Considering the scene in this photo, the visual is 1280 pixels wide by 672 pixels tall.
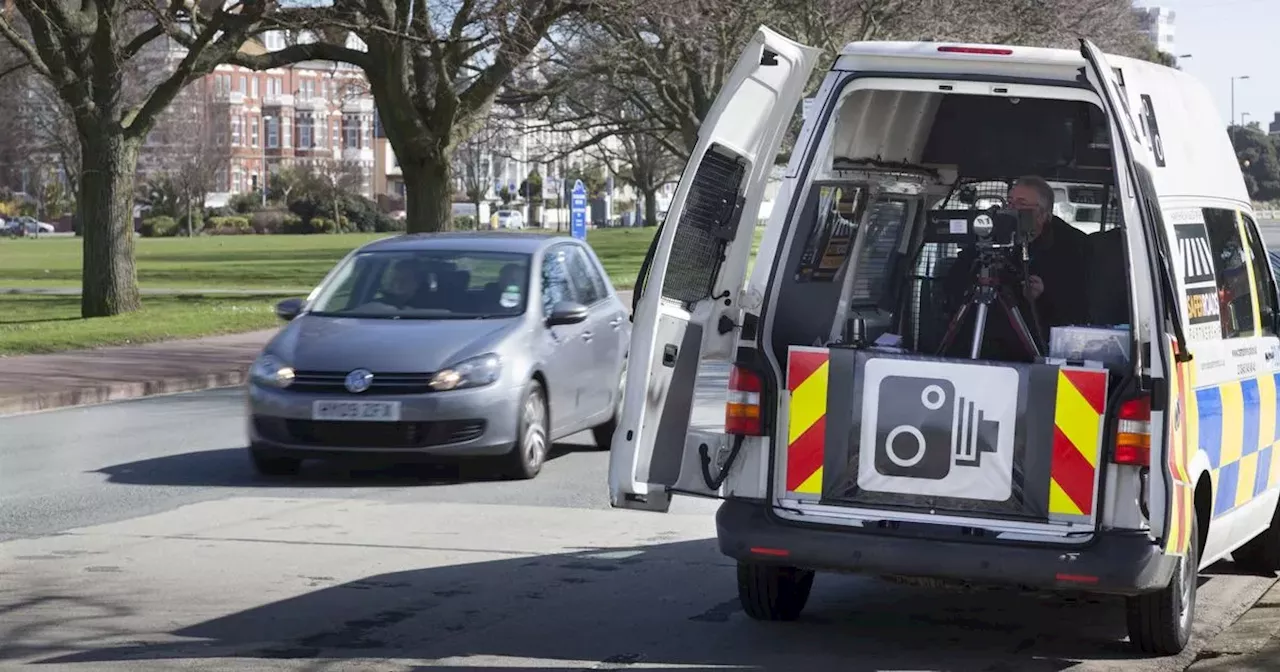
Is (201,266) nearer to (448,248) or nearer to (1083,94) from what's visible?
(448,248)

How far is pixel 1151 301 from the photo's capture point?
6.49m

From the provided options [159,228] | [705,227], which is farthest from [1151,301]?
[159,228]

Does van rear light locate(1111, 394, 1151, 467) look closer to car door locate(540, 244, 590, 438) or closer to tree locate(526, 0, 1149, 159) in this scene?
car door locate(540, 244, 590, 438)

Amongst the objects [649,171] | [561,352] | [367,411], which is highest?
[649,171]

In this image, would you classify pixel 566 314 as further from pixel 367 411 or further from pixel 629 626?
pixel 629 626

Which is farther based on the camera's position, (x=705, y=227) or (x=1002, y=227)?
(x=1002, y=227)

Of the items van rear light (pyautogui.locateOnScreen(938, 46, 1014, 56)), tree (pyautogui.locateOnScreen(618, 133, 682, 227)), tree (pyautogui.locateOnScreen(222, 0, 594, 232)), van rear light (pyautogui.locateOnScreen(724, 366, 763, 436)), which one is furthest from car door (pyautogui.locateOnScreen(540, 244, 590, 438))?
tree (pyautogui.locateOnScreen(618, 133, 682, 227))

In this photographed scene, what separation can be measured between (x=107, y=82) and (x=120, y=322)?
351 centimetres

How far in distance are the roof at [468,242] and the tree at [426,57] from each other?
14332 mm

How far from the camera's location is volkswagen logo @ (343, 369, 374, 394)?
38.3 feet

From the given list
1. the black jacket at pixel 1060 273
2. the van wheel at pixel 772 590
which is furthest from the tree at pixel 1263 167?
the van wheel at pixel 772 590

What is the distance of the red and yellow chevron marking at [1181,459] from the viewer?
6.42m

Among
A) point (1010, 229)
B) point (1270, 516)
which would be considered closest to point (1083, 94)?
point (1010, 229)

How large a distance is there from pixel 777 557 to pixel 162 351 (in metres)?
18.6
